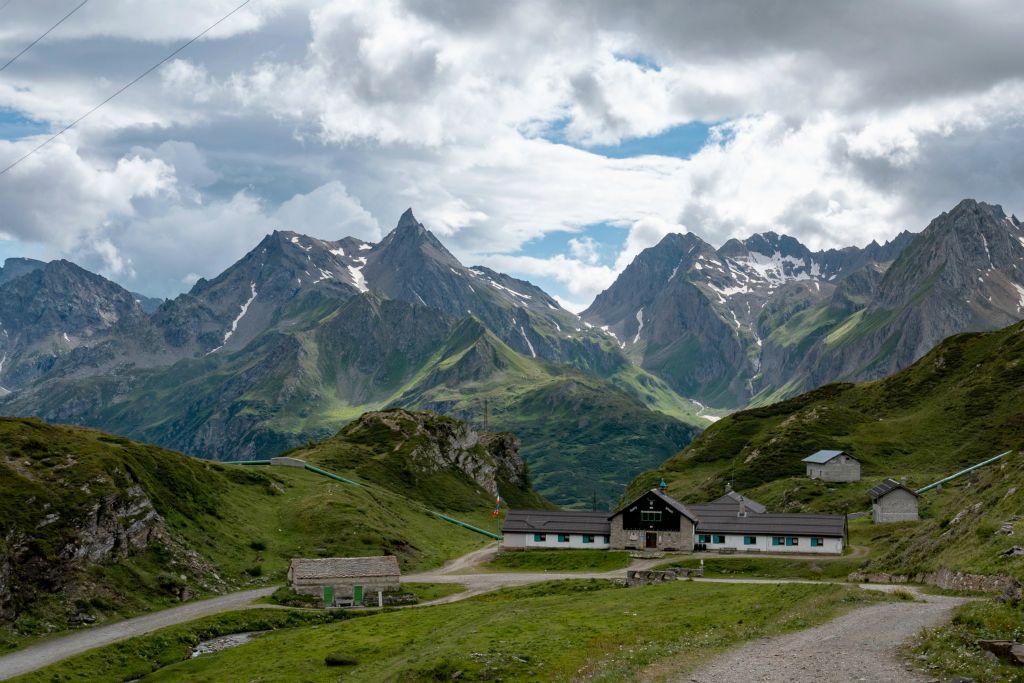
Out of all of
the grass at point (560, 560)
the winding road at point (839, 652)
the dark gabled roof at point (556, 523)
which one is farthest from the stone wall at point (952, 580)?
the dark gabled roof at point (556, 523)

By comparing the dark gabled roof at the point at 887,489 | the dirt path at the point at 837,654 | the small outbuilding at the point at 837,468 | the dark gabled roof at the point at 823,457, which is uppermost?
the dark gabled roof at the point at 823,457

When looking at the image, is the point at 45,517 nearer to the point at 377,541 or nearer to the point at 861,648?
the point at 377,541

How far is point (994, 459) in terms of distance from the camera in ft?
557

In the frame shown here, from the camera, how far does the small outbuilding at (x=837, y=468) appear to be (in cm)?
17738

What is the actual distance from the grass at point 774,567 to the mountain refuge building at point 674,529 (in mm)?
6790

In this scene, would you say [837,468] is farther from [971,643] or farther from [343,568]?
[971,643]

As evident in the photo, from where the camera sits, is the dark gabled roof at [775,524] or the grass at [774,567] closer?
the grass at [774,567]

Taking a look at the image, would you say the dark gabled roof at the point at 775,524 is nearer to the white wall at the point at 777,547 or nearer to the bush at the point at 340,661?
the white wall at the point at 777,547

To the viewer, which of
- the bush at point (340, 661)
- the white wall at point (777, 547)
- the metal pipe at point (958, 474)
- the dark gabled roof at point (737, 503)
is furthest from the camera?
the metal pipe at point (958, 474)

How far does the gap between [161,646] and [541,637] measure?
40.5 meters

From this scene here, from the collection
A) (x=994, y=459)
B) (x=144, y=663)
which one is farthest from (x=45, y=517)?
(x=994, y=459)

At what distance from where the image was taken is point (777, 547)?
117750 millimetres

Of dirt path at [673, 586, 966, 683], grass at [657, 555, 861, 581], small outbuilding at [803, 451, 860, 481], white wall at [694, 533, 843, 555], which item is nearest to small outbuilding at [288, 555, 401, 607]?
grass at [657, 555, 861, 581]

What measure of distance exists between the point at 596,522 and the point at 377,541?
31659 mm
